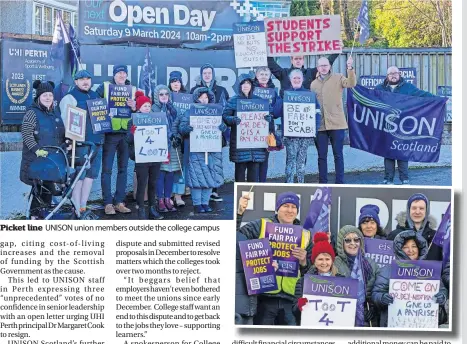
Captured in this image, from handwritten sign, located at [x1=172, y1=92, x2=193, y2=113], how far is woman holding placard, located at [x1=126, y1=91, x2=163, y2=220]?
25cm

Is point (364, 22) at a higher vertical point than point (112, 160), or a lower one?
higher

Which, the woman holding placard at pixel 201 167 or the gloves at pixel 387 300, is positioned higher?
the woman holding placard at pixel 201 167

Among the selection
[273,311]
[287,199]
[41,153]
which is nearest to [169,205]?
[287,199]

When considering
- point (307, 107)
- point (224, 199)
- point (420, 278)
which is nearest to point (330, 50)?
point (307, 107)

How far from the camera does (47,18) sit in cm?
777

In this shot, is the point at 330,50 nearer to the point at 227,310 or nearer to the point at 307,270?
the point at 307,270

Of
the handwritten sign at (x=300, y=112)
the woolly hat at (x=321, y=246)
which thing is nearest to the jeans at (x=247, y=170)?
the handwritten sign at (x=300, y=112)

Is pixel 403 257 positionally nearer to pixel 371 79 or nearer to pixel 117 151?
pixel 371 79

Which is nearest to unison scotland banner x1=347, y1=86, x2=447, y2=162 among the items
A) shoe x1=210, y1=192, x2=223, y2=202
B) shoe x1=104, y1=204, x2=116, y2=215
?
shoe x1=210, y1=192, x2=223, y2=202

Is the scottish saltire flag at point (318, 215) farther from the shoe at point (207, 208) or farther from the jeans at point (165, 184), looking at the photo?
the jeans at point (165, 184)

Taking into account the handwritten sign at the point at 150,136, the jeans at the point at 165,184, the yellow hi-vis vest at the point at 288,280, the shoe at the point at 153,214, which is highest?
the handwritten sign at the point at 150,136

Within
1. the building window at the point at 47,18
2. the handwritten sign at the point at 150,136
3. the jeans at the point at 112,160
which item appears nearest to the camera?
the building window at the point at 47,18

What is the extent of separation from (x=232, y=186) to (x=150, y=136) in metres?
0.91

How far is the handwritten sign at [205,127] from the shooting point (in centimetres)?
794
